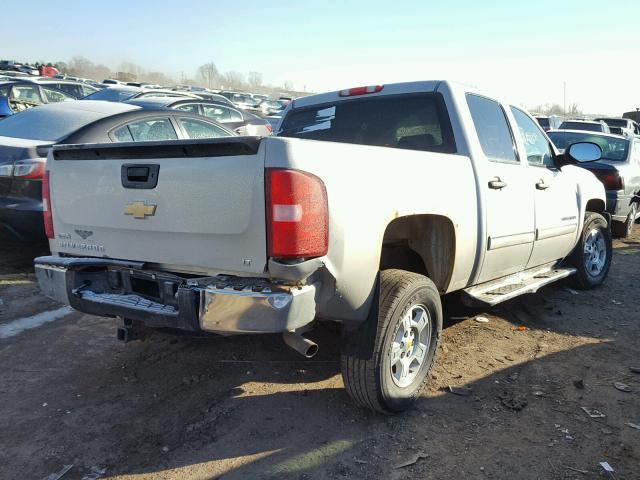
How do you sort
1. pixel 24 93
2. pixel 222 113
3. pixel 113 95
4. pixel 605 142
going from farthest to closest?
pixel 24 93 < pixel 113 95 < pixel 222 113 < pixel 605 142

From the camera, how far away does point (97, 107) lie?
6781 millimetres

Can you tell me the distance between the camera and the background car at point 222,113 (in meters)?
9.78

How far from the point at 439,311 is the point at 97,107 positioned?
16.8 feet

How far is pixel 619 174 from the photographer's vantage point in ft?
27.8

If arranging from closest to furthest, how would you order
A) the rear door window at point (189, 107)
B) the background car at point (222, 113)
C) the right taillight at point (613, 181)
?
the right taillight at point (613, 181) < the background car at point (222, 113) < the rear door window at point (189, 107)

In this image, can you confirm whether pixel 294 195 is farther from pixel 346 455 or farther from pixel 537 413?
pixel 537 413

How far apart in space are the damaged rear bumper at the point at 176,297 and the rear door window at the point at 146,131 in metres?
2.81

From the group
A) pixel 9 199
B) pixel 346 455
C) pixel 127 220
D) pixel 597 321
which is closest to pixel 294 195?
pixel 127 220

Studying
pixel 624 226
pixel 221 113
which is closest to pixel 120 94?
pixel 221 113

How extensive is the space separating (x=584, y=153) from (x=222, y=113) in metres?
7.57

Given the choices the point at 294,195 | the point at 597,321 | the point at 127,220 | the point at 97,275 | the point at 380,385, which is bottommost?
the point at 597,321

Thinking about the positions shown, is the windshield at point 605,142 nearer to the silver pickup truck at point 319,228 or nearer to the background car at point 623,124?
the silver pickup truck at point 319,228

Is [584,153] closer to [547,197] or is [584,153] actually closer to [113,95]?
[547,197]

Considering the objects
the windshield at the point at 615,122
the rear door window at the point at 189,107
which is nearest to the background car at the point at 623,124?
the windshield at the point at 615,122
